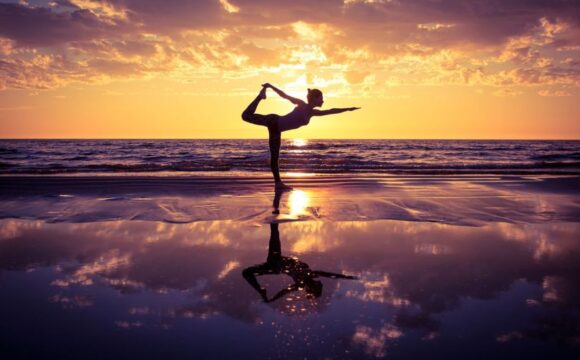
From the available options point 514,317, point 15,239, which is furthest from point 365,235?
point 15,239

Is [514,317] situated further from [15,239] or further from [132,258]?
[15,239]

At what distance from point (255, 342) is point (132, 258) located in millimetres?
2157

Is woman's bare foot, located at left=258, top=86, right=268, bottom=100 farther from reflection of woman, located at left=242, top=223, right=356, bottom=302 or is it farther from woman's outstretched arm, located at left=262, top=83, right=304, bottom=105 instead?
reflection of woman, located at left=242, top=223, right=356, bottom=302

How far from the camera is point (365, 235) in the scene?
16.6 feet

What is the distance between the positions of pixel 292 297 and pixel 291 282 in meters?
0.35

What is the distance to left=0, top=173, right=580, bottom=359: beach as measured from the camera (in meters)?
2.34

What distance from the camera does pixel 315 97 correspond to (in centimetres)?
895

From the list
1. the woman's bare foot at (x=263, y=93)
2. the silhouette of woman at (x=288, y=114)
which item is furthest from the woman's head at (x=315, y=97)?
the woman's bare foot at (x=263, y=93)

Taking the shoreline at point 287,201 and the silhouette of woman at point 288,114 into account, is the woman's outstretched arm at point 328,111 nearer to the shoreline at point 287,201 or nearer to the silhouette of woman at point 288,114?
the silhouette of woman at point 288,114

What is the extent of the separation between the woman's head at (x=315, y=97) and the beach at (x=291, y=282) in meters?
2.76

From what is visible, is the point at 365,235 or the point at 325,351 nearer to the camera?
the point at 325,351

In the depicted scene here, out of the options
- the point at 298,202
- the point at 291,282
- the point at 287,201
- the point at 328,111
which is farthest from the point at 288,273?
the point at 328,111

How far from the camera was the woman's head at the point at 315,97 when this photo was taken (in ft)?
29.2

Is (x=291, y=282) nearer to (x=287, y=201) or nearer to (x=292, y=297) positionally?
(x=292, y=297)
